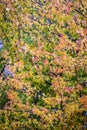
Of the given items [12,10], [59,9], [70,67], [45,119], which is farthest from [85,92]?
[12,10]

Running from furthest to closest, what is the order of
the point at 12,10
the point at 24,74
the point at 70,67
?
the point at 12,10 < the point at 24,74 < the point at 70,67

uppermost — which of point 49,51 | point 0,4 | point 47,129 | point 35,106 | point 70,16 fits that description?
point 0,4

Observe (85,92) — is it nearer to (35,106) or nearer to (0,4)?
(35,106)

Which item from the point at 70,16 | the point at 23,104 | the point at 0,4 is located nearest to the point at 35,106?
the point at 23,104

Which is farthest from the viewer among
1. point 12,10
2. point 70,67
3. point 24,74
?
point 12,10

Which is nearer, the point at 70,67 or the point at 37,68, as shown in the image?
the point at 70,67

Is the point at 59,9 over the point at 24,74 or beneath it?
over
